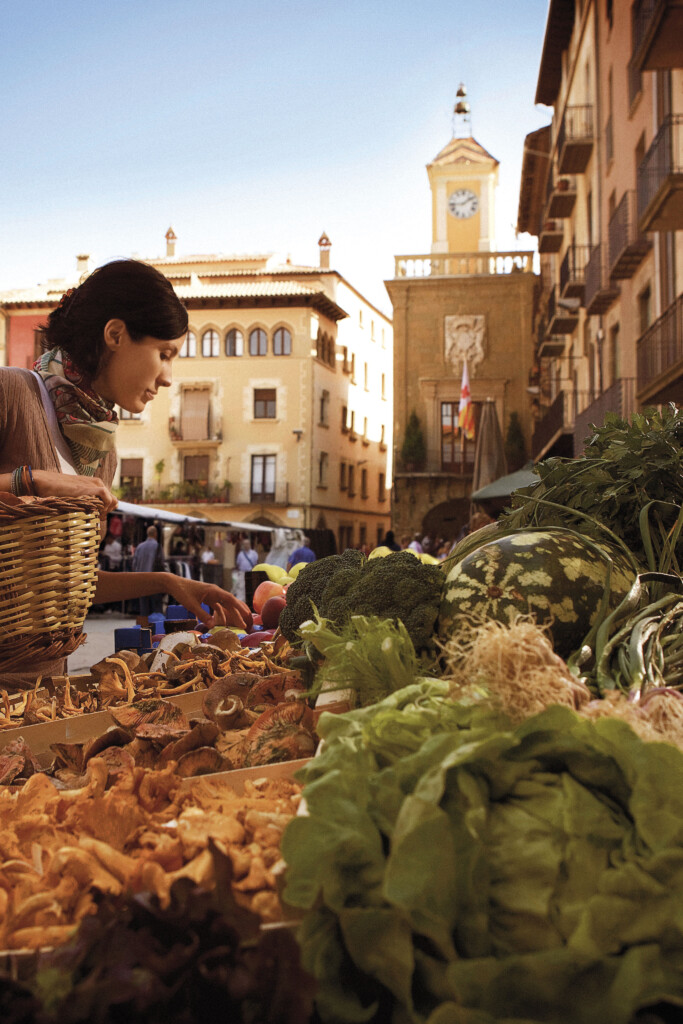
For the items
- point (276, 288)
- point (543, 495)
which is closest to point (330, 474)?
point (276, 288)

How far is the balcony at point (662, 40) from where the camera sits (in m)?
9.29

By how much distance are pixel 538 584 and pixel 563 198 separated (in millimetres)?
21988

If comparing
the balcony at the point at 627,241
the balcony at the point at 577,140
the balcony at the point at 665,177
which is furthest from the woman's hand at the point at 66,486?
the balcony at the point at 577,140

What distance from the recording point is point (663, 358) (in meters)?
12.1

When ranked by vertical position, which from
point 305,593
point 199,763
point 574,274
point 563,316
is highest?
point 574,274

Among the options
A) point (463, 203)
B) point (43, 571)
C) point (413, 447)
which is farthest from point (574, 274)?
point (43, 571)

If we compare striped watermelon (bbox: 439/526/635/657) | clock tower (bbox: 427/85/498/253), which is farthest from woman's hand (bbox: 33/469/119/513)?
clock tower (bbox: 427/85/498/253)

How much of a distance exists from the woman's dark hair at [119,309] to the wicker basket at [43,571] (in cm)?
47

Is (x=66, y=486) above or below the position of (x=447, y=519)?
below

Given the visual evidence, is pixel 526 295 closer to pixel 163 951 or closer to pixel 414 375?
pixel 414 375

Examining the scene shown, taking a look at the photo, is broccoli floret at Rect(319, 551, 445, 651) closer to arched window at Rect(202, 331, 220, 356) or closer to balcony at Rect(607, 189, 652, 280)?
balcony at Rect(607, 189, 652, 280)

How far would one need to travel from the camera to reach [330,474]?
4038 centimetres

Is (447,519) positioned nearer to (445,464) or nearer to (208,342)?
(445,464)

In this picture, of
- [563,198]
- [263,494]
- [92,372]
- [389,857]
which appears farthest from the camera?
[263,494]
